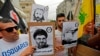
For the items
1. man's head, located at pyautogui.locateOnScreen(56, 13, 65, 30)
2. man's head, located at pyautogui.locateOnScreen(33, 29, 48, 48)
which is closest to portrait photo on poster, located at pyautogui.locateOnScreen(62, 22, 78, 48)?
man's head, located at pyautogui.locateOnScreen(56, 13, 65, 30)

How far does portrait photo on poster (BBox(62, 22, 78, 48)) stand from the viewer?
15.1 ft

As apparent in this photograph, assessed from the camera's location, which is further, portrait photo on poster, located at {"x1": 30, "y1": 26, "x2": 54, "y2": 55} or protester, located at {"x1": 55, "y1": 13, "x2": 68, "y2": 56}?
protester, located at {"x1": 55, "y1": 13, "x2": 68, "y2": 56}

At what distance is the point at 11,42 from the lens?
3.73 meters

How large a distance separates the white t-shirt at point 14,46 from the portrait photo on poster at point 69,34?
0.86 meters

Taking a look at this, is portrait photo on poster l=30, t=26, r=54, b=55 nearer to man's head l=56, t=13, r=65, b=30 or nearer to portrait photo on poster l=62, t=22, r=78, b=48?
portrait photo on poster l=62, t=22, r=78, b=48

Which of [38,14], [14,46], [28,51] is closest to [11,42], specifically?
[14,46]

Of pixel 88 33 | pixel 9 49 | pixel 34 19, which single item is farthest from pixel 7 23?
pixel 88 33

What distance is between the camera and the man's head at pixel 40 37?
3895 millimetres

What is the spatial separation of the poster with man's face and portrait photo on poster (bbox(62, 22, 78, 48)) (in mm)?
564

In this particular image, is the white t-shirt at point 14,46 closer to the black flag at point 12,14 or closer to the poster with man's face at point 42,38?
the poster with man's face at point 42,38

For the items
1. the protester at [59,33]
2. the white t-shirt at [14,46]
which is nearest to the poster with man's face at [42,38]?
the white t-shirt at [14,46]

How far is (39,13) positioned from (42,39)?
968 mm

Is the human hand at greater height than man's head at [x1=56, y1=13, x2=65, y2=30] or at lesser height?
lesser

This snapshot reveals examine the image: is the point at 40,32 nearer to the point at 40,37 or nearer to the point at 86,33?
the point at 40,37
